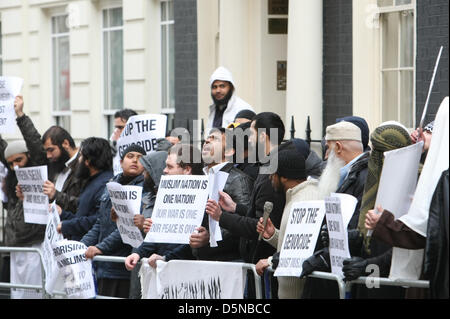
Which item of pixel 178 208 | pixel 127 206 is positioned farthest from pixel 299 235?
pixel 127 206

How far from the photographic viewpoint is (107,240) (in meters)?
10.3

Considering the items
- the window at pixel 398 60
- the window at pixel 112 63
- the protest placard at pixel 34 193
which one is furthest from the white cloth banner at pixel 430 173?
the window at pixel 112 63

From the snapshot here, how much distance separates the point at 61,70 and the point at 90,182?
12.4 metres

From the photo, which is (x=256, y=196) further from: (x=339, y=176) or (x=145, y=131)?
(x=145, y=131)

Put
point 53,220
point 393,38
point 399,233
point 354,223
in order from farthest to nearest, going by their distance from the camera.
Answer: point 393,38
point 53,220
point 354,223
point 399,233

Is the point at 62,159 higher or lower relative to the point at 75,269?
higher

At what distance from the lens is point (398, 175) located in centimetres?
755

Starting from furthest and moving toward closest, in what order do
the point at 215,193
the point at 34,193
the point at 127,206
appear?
the point at 34,193
the point at 127,206
the point at 215,193

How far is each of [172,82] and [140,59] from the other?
28.4 inches

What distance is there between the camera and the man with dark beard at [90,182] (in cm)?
1093

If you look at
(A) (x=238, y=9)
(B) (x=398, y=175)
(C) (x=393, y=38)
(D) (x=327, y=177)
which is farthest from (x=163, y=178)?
(A) (x=238, y=9)

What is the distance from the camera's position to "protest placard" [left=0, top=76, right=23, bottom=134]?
12.3m

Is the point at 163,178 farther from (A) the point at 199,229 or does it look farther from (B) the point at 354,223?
(B) the point at 354,223
